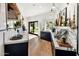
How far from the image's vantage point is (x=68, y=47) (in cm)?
138

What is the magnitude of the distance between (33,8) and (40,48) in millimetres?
359

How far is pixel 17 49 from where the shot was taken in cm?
140

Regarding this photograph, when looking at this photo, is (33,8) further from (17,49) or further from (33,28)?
(17,49)

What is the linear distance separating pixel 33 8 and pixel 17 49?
1.27 feet

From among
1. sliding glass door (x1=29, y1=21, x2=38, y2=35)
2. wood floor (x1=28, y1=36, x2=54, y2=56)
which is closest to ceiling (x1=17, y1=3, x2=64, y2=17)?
sliding glass door (x1=29, y1=21, x2=38, y2=35)

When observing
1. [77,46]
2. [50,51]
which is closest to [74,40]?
[77,46]

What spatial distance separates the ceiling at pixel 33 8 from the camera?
54.0 inches

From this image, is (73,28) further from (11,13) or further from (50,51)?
(11,13)

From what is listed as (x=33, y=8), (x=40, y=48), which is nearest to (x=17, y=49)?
(x=40, y=48)

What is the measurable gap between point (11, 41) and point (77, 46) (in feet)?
1.90

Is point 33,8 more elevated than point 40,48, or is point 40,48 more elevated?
point 33,8

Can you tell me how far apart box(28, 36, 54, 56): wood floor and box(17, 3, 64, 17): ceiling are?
25 centimetres

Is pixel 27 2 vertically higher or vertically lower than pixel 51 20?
higher

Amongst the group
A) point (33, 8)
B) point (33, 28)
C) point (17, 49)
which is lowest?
point (17, 49)
